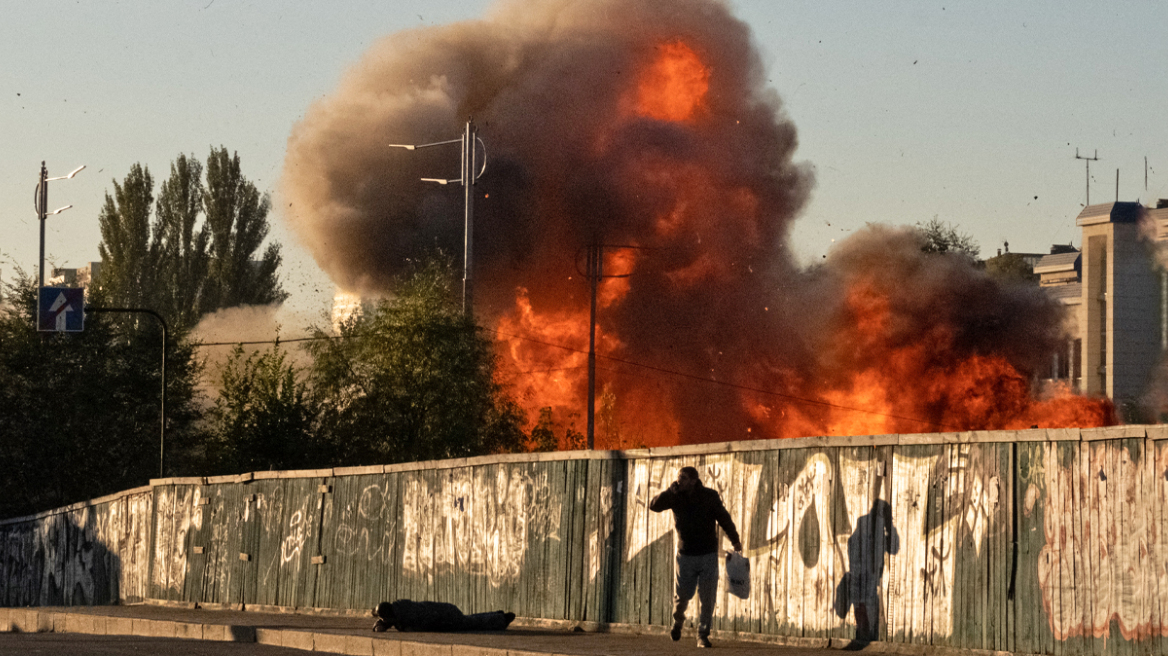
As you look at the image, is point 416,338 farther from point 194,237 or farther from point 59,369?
point 194,237

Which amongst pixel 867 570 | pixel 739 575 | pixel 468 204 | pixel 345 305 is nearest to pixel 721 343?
pixel 345 305

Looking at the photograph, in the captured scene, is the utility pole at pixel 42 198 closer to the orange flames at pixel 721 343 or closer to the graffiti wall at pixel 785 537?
the orange flames at pixel 721 343

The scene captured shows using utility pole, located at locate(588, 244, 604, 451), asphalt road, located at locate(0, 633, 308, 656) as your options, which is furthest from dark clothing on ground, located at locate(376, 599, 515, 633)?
utility pole, located at locate(588, 244, 604, 451)

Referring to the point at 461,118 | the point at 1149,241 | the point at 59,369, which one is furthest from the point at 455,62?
the point at 1149,241

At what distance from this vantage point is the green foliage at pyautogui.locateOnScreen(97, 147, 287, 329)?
7850 cm

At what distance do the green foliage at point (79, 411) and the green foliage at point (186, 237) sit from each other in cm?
2809

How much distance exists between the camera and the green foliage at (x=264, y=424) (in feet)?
155

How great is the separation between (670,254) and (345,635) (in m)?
43.7

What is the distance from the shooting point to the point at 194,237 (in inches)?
3137

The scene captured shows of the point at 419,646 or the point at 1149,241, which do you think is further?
the point at 1149,241

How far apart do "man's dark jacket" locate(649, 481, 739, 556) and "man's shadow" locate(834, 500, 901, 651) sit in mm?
1041

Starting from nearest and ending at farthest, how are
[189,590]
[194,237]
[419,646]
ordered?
[419,646], [189,590], [194,237]

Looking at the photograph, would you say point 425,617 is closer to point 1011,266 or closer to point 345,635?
point 345,635

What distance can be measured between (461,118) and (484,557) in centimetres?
4517
